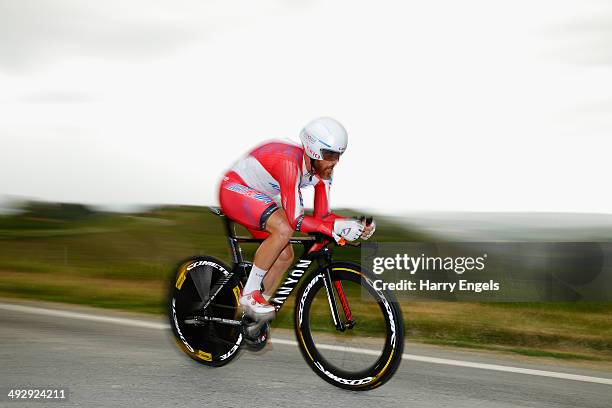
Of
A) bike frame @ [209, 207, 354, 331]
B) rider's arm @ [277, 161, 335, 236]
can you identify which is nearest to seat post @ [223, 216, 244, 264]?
bike frame @ [209, 207, 354, 331]

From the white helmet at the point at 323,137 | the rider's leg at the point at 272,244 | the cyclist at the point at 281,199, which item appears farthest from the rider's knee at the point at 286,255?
the white helmet at the point at 323,137

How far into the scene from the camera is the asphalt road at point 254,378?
4.86 meters

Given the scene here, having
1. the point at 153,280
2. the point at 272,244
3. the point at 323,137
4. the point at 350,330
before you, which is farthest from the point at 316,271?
the point at 153,280

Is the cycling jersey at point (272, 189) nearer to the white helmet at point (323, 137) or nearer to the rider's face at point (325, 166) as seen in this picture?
the rider's face at point (325, 166)

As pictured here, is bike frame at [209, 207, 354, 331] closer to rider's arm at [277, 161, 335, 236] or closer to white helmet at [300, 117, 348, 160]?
rider's arm at [277, 161, 335, 236]

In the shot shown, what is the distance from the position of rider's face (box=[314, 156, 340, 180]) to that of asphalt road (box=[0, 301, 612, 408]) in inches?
60.5

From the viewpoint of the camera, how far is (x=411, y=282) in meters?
12.1

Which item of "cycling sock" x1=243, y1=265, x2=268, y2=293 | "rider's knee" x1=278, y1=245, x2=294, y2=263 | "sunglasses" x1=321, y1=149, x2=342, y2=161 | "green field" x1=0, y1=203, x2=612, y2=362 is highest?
"sunglasses" x1=321, y1=149, x2=342, y2=161

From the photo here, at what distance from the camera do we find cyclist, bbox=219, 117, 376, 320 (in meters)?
4.97

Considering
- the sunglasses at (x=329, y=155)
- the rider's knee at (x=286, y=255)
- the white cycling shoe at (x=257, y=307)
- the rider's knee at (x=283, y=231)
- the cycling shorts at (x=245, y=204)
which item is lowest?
the white cycling shoe at (x=257, y=307)

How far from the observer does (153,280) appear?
1355 centimetres

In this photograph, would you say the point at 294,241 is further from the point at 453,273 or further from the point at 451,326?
the point at 453,273

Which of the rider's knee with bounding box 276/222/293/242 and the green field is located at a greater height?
the rider's knee with bounding box 276/222/293/242

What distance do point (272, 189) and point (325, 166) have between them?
1.92ft
